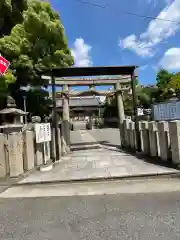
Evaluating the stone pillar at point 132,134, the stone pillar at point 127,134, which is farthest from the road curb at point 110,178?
the stone pillar at point 127,134

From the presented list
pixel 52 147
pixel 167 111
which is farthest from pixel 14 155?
pixel 167 111

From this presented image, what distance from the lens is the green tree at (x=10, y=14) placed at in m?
18.7

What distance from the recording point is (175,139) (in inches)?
334

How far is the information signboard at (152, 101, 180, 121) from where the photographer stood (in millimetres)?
13520

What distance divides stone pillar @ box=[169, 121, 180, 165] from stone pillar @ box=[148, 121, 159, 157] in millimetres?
1661

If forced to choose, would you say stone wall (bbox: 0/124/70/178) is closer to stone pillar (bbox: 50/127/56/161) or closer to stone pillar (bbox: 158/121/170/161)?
stone pillar (bbox: 50/127/56/161)

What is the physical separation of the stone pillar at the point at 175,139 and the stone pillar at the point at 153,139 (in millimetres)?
1661

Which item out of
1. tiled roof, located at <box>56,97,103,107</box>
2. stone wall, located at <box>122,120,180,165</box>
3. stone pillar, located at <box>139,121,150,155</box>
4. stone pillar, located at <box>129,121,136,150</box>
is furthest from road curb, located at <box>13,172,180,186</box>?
tiled roof, located at <box>56,97,103,107</box>

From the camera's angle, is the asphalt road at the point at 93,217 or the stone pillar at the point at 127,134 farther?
the stone pillar at the point at 127,134

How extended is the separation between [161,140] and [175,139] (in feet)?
3.68

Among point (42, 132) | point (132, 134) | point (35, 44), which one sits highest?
point (35, 44)

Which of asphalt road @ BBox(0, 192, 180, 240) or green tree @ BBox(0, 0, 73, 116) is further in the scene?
green tree @ BBox(0, 0, 73, 116)

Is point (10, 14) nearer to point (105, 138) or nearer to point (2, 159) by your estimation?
point (105, 138)

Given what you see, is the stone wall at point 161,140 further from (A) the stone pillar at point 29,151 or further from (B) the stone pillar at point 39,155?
(A) the stone pillar at point 29,151
